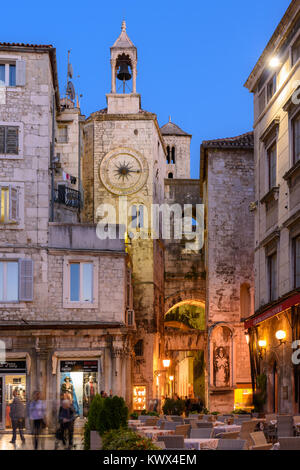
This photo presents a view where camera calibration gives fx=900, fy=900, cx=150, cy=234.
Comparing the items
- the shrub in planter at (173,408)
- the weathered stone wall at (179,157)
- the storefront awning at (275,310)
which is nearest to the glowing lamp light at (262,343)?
the storefront awning at (275,310)

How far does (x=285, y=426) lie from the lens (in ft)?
66.9

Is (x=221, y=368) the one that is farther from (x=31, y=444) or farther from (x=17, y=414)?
(x=31, y=444)

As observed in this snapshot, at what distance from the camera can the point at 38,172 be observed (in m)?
35.4

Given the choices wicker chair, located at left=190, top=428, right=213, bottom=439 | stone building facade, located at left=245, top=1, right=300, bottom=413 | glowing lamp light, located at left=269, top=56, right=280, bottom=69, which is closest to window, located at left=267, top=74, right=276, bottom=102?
stone building facade, located at left=245, top=1, right=300, bottom=413

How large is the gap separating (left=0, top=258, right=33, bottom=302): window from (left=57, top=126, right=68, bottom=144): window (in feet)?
39.2

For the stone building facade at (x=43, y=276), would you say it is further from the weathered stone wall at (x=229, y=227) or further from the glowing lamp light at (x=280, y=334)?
the glowing lamp light at (x=280, y=334)

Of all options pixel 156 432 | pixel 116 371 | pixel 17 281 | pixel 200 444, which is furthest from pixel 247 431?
pixel 17 281

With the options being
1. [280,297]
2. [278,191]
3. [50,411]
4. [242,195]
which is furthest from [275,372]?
[242,195]

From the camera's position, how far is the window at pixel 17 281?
34.2 meters

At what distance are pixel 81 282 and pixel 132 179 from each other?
618 inches

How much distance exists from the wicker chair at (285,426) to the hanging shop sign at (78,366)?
14.9 metres
